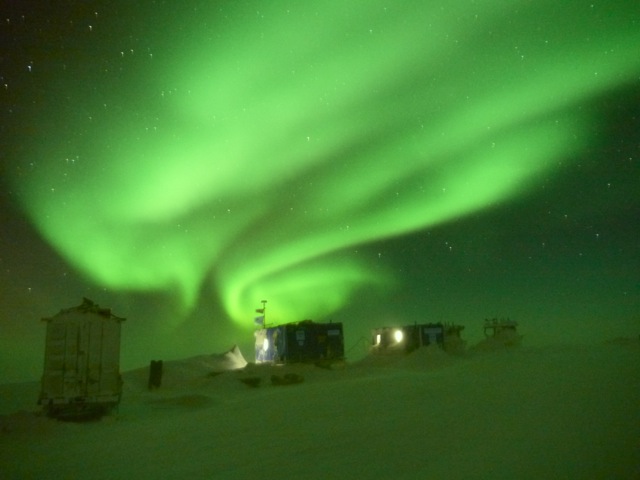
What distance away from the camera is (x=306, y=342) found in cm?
3597

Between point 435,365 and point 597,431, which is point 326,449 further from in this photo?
point 435,365

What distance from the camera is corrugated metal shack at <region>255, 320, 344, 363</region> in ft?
116

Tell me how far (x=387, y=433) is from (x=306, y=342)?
26489 mm

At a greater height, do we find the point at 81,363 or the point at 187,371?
the point at 81,363

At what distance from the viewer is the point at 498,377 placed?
51.8ft

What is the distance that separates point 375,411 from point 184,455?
16.2 feet

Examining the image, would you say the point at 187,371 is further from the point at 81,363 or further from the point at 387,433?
the point at 387,433

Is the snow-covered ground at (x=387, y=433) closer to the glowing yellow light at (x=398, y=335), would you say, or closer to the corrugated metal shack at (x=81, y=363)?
the corrugated metal shack at (x=81, y=363)

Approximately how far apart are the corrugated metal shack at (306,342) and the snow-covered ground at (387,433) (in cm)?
1708

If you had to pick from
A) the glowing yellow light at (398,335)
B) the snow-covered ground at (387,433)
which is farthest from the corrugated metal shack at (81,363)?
the glowing yellow light at (398,335)

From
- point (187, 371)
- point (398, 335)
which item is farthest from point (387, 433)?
point (398, 335)

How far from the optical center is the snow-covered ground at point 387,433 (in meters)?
7.38

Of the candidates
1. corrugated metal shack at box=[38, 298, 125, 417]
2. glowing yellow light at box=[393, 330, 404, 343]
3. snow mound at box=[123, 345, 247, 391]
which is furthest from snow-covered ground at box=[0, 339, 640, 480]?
glowing yellow light at box=[393, 330, 404, 343]

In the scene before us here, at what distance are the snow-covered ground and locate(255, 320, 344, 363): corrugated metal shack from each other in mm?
17077
